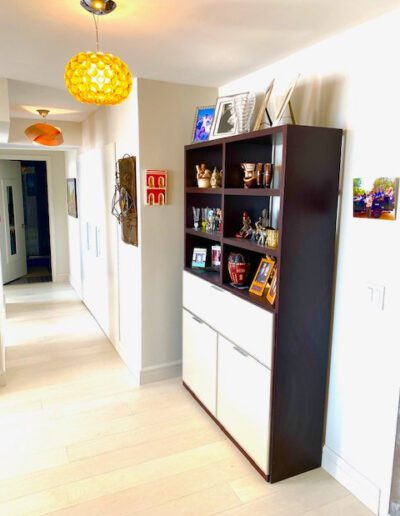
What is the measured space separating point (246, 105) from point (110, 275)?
2.19 metres

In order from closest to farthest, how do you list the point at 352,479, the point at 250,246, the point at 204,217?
the point at 352,479 → the point at 250,246 → the point at 204,217

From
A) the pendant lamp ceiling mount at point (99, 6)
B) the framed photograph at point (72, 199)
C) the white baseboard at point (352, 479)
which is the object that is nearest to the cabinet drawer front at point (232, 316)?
the white baseboard at point (352, 479)

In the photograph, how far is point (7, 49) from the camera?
2.21m

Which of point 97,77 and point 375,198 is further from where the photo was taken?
point 375,198

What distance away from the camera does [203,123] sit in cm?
282

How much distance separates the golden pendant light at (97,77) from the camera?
58.2 inches

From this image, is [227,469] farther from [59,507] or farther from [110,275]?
[110,275]

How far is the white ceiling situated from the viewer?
1.68m

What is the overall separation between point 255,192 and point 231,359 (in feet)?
3.35

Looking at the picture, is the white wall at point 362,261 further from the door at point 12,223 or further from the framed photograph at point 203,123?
the door at point 12,223

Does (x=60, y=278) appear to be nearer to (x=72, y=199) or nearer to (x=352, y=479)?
(x=72, y=199)

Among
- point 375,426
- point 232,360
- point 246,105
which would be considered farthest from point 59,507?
point 246,105

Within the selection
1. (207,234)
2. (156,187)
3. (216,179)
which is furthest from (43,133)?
(207,234)

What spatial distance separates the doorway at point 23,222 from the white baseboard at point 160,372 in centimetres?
395
